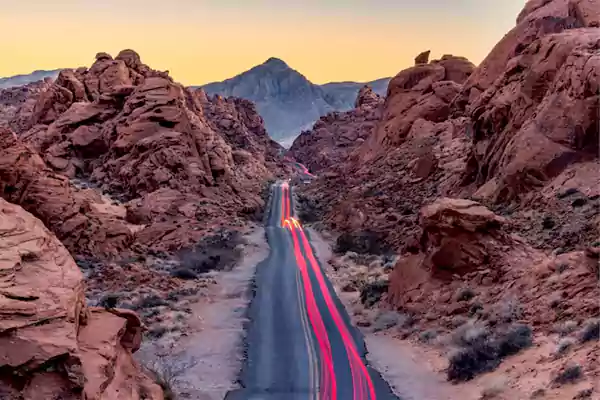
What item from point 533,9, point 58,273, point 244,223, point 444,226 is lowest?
point 244,223

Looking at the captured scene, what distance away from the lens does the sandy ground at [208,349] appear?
1850cm

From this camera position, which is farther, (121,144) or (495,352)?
(121,144)

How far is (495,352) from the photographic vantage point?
17.4m

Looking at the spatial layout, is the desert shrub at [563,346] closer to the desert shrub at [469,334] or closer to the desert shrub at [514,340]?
the desert shrub at [514,340]

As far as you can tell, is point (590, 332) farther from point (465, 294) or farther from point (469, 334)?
point (465, 294)

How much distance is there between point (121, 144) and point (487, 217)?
132ft

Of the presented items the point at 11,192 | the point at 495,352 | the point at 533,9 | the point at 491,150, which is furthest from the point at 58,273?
the point at 533,9

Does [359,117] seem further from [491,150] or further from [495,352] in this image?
[495,352]

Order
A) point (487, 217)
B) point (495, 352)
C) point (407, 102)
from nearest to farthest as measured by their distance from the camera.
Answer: point (495, 352)
point (487, 217)
point (407, 102)

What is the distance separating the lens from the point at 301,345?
73.7 ft

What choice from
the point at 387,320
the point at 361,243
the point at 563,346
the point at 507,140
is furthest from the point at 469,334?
the point at 361,243

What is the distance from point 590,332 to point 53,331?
12.9 m

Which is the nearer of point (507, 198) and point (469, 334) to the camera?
point (469, 334)

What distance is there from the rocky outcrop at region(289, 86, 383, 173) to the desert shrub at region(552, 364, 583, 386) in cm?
10129
